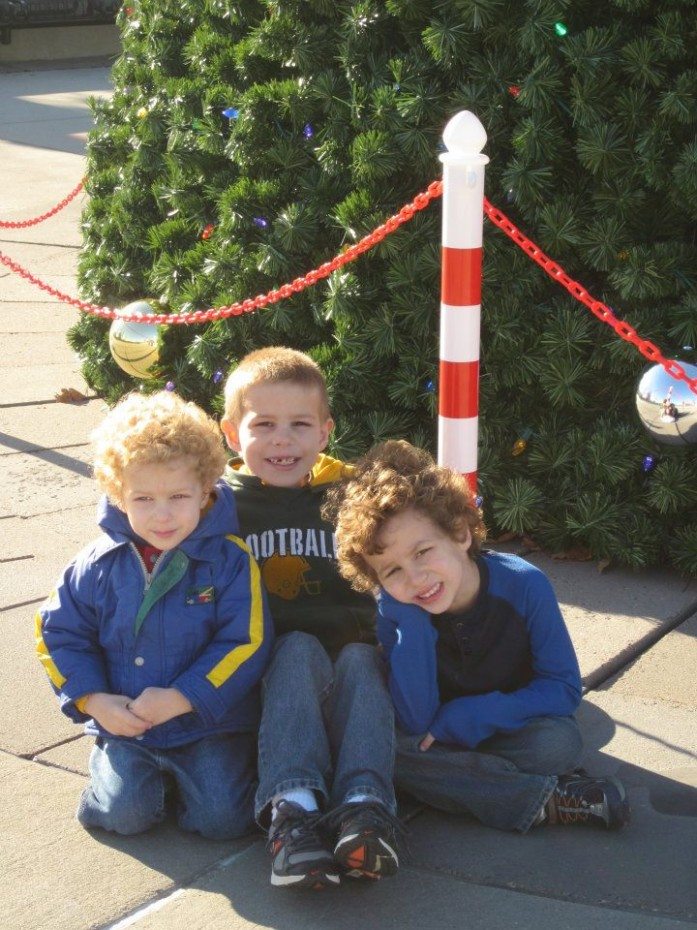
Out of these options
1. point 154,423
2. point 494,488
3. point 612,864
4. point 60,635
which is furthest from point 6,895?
point 494,488

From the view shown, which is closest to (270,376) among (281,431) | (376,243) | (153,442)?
(281,431)

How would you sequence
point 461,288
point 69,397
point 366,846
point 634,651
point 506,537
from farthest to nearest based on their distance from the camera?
point 69,397
point 506,537
point 634,651
point 461,288
point 366,846

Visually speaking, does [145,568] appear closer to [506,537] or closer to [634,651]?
[634,651]

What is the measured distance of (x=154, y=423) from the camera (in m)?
3.34

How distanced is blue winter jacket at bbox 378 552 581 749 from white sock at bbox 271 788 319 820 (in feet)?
1.20

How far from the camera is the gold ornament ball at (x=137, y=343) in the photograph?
6.34 meters

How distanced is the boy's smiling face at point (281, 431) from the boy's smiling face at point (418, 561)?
1.70 ft

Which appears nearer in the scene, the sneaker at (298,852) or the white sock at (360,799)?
the sneaker at (298,852)

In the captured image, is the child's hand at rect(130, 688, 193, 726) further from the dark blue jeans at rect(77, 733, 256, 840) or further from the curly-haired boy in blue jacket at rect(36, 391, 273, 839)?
the dark blue jeans at rect(77, 733, 256, 840)

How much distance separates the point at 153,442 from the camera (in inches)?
130

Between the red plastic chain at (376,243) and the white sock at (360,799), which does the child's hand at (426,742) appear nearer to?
the white sock at (360,799)

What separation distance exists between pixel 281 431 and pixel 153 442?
1.63 ft

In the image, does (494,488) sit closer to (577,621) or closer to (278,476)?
(577,621)

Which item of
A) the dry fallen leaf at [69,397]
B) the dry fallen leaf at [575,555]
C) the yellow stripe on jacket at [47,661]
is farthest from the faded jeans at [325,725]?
the dry fallen leaf at [69,397]
